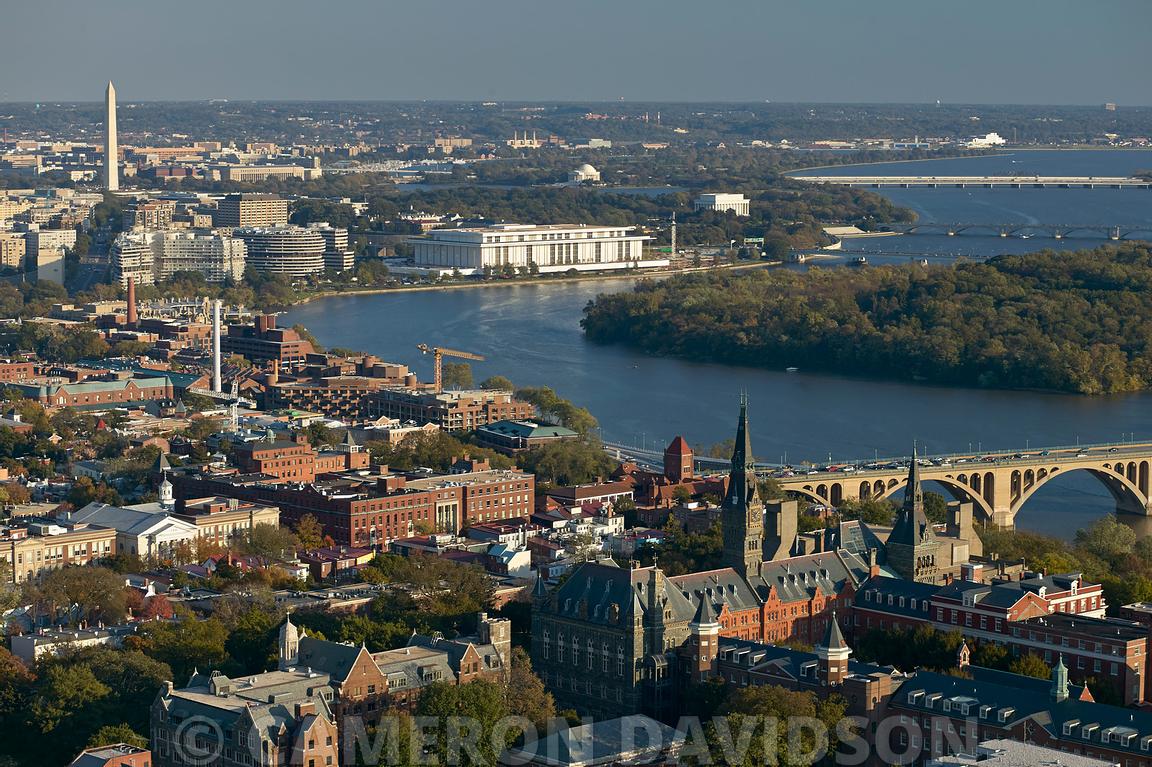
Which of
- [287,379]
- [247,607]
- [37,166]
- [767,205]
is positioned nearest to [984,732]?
[247,607]

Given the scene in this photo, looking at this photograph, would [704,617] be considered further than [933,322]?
No

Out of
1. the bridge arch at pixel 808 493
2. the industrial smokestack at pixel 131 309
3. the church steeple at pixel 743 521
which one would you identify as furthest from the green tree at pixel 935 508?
the industrial smokestack at pixel 131 309

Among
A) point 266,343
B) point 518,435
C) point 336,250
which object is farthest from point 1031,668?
point 336,250

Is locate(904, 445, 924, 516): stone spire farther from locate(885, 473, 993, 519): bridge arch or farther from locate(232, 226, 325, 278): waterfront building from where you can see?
locate(232, 226, 325, 278): waterfront building

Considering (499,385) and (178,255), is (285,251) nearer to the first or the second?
(178,255)

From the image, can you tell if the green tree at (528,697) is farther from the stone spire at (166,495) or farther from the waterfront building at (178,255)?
the waterfront building at (178,255)

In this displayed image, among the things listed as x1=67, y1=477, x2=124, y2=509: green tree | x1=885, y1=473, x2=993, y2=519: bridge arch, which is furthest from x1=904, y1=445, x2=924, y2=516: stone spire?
x1=67, y1=477, x2=124, y2=509: green tree
